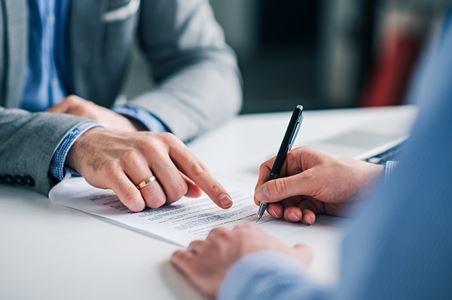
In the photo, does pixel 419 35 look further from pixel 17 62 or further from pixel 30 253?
pixel 30 253

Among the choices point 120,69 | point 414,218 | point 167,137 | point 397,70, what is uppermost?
point 414,218

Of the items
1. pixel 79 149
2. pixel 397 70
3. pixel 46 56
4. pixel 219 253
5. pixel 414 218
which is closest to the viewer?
pixel 414 218

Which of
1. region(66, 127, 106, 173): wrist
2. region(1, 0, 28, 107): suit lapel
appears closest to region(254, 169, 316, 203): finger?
region(66, 127, 106, 173): wrist

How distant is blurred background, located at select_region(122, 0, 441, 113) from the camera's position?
3.43 meters

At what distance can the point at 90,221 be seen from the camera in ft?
2.59

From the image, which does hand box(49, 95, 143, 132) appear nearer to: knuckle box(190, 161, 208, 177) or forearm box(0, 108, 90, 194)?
forearm box(0, 108, 90, 194)

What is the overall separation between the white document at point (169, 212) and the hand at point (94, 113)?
146 millimetres

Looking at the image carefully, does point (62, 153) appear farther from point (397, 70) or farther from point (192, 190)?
point (397, 70)

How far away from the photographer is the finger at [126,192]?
800mm

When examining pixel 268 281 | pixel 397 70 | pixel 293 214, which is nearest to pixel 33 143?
pixel 293 214

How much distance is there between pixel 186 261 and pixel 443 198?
0.26 metres

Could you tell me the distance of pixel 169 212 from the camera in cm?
82

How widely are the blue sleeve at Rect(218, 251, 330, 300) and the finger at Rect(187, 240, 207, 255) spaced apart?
7cm

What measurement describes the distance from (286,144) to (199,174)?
0.11 m
